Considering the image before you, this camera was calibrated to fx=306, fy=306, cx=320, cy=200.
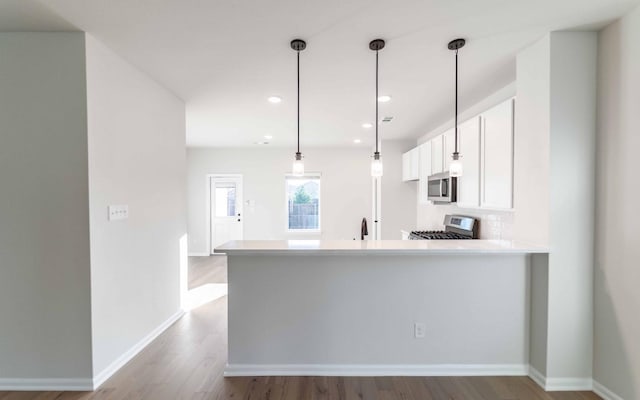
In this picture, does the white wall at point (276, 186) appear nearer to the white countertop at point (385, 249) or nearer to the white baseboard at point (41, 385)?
the white countertop at point (385, 249)

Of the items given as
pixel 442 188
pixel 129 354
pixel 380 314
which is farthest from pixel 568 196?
pixel 129 354

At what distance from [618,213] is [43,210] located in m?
3.90

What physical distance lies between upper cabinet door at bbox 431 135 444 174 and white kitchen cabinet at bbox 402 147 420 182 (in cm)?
67

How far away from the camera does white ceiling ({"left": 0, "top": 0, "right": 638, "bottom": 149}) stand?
1.83 m

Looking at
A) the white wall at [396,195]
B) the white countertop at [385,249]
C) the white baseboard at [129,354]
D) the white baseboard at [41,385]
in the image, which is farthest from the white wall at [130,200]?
the white wall at [396,195]

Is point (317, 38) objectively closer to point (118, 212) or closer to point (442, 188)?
point (118, 212)

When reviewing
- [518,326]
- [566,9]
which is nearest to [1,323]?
[518,326]

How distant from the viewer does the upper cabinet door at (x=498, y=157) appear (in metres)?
2.56

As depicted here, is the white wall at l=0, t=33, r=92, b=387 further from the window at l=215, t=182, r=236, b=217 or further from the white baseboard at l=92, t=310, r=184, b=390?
the window at l=215, t=182, r=236, b=217

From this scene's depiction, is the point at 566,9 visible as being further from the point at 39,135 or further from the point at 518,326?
the point at 39,135

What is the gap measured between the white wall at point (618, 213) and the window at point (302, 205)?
526 centimetres

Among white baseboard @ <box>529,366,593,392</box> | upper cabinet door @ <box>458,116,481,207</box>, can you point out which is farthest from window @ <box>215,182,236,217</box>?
white baseboard @ <box>529,366,593,392</box>

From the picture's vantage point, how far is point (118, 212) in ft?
8.12

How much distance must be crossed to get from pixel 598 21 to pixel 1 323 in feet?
14.9
